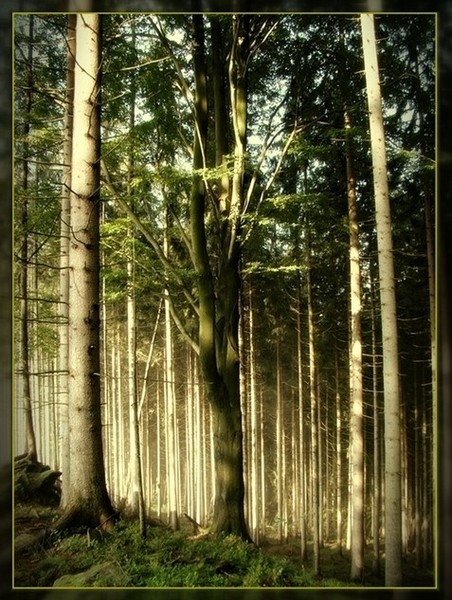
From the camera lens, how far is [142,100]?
5.36m

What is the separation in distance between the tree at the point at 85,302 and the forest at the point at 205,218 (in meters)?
0.02

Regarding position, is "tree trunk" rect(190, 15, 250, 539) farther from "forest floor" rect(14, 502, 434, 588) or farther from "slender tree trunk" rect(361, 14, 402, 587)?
"slender tree trunk" rect(361, 14, 402, 587)

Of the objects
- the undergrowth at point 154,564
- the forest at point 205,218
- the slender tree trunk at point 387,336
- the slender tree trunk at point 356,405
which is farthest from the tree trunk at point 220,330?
the slender tree trunk at point 356,405

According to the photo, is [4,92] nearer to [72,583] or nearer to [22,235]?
[22,235]

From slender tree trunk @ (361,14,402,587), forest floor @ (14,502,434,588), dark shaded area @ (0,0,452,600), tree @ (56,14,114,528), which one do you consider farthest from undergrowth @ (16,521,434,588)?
slender tree trunk @ (361,14,402,587)

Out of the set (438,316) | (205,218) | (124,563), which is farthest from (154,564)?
(205,218)

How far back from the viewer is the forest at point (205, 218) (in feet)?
10.7

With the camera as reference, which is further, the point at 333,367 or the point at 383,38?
the point at 333,367

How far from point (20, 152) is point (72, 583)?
14.5 feet

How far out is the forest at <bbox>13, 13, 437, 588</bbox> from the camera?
3.26 m

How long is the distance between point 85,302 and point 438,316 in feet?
10.1

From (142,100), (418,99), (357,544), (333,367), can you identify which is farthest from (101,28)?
(333,367)

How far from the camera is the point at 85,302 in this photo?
325 cm

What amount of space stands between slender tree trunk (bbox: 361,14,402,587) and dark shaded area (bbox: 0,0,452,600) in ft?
2.47
